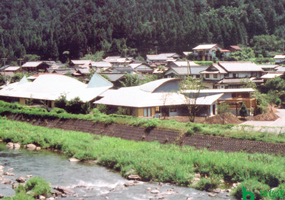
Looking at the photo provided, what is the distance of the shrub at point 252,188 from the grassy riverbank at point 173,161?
35cm

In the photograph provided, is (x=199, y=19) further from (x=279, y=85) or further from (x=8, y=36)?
(x=8, y=36)

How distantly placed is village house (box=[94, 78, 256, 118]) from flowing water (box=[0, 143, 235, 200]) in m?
6.53

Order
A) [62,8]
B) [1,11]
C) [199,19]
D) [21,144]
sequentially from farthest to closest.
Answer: [1,11]
[62,8]
[199,19]
[21,144]

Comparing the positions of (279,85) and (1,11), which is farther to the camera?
(1,11)

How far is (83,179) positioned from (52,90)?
17206mm

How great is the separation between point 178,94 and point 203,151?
8.88m

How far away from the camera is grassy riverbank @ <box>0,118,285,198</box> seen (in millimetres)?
10625

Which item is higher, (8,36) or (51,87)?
(8,36)

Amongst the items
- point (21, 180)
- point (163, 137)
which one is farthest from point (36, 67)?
point (21, 180)

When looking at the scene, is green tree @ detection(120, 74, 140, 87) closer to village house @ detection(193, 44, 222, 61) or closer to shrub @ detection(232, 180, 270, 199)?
shrub @ detection(232, 180, 270, 199)

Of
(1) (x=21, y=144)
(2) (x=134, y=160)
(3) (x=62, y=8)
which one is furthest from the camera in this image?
(3) (x=62, y=8)

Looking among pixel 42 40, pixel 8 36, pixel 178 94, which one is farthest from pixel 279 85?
pixel 8 36

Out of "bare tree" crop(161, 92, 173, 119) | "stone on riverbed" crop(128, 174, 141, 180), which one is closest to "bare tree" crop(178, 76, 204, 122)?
"bare tree" crop(161, 92, 173, 119)

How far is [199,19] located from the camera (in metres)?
61.5
